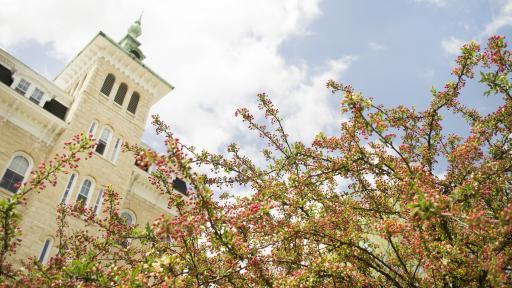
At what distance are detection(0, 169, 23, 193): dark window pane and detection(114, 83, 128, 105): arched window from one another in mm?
7651

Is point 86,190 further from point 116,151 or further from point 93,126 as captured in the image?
point 93,126

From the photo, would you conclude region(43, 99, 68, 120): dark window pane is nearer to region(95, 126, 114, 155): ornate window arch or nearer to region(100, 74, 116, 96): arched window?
region(95, 126, 114, 155): ornate window arch

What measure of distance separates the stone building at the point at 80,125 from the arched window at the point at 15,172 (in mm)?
40

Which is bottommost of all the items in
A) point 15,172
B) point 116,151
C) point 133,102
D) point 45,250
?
point 45,250

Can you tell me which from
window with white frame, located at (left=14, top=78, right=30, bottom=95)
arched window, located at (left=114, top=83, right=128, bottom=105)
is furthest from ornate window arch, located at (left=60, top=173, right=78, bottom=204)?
arched window, located at (left=114, top=83, right=128, bottom=105)

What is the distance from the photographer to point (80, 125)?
20.5m

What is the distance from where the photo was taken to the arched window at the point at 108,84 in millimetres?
23359

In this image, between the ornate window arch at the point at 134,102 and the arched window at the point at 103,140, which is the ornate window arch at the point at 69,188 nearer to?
the arched window at the point at 103,140

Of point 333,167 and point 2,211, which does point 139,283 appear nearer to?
point 2,211

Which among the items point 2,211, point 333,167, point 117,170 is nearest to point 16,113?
point 117,170

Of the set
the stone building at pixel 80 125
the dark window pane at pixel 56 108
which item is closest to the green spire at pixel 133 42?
the stone building at pixel 80 125

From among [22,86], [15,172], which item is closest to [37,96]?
[22,86]

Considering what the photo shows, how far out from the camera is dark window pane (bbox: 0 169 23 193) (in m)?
17.2

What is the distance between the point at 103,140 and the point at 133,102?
4068mm
